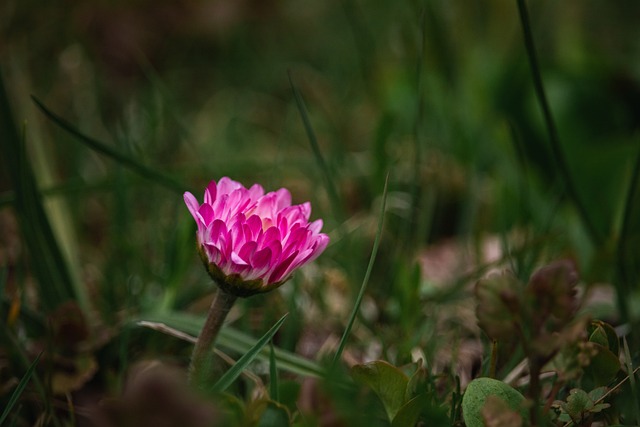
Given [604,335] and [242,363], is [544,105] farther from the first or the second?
[242,363]

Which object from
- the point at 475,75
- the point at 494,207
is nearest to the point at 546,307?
the point at 494,207

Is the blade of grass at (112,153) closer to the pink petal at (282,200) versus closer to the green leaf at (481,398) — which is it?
the pink petal at (282,200)

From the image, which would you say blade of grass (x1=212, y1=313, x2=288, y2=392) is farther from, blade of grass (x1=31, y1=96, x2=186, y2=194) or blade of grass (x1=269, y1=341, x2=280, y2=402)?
blade of grass (x1=31, y1=96, x2=186, y2=194)

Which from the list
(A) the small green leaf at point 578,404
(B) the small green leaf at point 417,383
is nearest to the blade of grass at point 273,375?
(B) the small green leaf at point 417,383

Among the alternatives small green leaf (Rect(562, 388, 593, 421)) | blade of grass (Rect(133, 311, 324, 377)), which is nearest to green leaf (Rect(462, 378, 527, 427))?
small green leaf (Rect(562, 388, 593, 421))

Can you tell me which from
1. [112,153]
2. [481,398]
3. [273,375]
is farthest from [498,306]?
[112,153]

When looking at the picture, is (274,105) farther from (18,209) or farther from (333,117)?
(18,209)
